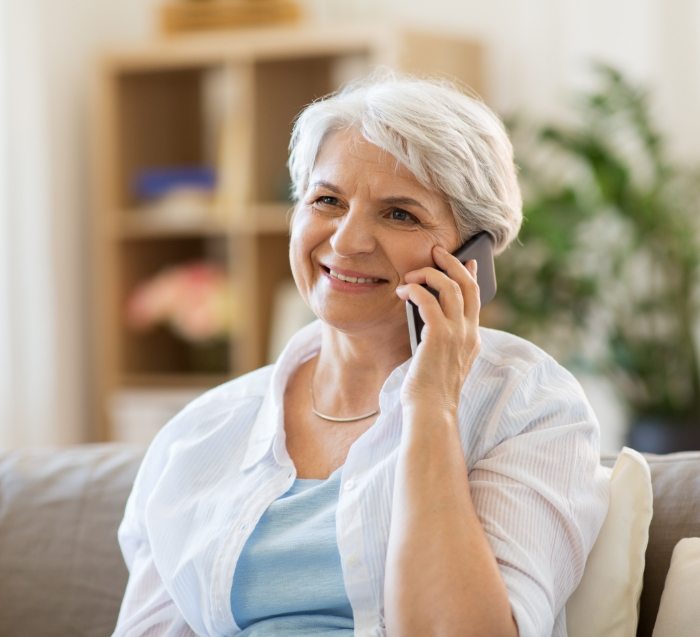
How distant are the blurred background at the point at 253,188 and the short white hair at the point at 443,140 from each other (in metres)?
1.75

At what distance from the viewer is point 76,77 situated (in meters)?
4.36

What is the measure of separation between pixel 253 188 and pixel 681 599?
2855mm

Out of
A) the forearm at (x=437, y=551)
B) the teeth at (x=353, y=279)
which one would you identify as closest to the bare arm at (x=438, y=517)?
the forearm at (x=437, y=551)

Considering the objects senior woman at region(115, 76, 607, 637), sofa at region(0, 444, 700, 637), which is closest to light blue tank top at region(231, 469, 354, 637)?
→ senior woman at region(115, 76, 607, 637)

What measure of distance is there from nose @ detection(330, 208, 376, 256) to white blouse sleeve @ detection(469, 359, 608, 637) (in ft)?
0.92

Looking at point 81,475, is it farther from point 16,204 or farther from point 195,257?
point 195,257

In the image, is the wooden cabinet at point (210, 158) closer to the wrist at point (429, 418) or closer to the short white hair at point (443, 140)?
the short white hair at point (443, 140)

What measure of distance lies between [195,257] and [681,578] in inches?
131

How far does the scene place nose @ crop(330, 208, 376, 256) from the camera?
1631 millimetres

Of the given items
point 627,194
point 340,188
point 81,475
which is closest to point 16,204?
point 627,194

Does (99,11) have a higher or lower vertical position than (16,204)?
higher

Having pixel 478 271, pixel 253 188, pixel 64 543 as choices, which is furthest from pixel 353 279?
pixel 253 188

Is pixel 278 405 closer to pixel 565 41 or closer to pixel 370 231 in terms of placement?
pixel 370 231

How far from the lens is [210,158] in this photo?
459cm
